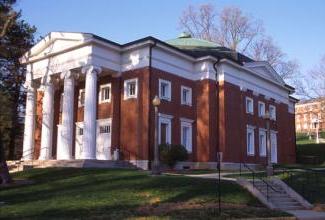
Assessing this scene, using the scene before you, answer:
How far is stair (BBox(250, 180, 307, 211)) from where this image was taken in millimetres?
18938

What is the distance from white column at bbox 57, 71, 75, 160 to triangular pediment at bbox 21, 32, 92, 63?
6.76 ft

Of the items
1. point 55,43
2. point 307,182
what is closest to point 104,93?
point 55,43

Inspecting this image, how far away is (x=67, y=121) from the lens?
31078 millimetres

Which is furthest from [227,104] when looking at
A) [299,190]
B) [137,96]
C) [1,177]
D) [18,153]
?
[18,153]

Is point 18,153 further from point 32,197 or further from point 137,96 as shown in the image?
point 32,197

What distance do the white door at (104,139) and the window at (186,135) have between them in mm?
5225

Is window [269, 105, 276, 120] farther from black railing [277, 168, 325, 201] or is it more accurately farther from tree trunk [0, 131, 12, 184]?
tree trunk [0, 131, 12, 184]

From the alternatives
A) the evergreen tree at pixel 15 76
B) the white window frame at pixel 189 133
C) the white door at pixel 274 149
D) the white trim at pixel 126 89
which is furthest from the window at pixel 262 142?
the evergreen tree at pixel 15 76

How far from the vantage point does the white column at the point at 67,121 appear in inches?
1211

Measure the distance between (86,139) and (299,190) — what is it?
44.4 feet

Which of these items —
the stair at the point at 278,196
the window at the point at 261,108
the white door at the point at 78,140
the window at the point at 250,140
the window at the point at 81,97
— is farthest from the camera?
the window at the point at 261,108

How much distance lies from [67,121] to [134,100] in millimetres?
4613

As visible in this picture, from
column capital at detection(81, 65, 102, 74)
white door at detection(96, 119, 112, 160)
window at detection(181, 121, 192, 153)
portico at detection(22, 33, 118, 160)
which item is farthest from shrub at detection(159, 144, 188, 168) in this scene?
column capital at detection(81, 65, 102, 74)

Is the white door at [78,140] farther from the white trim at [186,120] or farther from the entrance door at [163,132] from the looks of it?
the white trim at [186,120]
